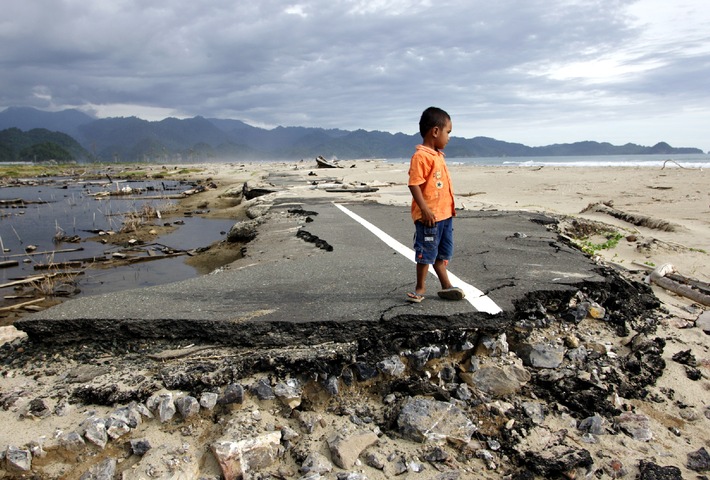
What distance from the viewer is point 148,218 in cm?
1745

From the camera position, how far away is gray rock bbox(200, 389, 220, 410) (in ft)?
9.64

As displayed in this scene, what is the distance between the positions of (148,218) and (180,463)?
A: 16486 mm

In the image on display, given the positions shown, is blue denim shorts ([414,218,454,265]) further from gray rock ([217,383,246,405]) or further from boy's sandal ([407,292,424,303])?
gray rock ([217,383,246,405])

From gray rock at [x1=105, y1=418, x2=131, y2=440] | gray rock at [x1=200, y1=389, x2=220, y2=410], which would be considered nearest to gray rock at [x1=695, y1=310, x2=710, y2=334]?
gray rock at [x1=200, y1=389, x2=220, y2=410]

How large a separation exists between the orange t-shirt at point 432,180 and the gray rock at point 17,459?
309 centimetres

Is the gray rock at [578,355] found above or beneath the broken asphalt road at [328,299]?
beneath

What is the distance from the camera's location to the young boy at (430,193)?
3.87 meters

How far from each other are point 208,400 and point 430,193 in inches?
93.4

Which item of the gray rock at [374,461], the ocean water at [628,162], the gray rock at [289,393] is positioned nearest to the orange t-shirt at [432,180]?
the gray rock at [289,393]

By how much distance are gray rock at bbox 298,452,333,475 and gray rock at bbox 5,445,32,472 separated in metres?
1.53

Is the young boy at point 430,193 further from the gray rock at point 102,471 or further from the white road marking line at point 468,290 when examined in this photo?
the gray rock at point 102,471

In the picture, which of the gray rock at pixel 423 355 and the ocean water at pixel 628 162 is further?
the ocean water at pixel 628 162

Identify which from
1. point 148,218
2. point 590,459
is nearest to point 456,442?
point 590,459

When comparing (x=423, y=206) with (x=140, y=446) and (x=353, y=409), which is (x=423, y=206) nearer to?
(x=353, y=409)
